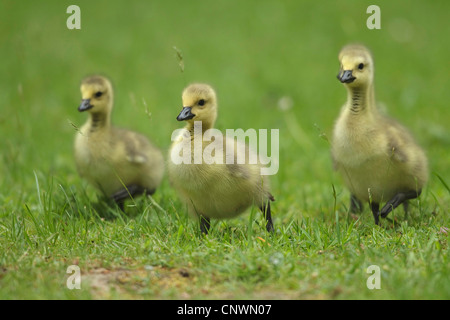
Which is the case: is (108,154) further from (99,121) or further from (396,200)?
(396,200)

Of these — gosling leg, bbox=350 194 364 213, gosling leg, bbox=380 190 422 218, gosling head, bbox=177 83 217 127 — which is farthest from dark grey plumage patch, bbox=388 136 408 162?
gosling head, bbox=177 83 217 127

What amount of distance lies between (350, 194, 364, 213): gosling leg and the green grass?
0.07 metres

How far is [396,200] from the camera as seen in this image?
16.2ft

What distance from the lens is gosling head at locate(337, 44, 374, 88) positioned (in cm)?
474

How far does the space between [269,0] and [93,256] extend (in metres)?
10.4

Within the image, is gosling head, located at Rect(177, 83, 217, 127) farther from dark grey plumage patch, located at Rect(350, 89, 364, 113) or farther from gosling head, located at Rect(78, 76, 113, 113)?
gosling head, located at Rect(78, 76, 113, 113)

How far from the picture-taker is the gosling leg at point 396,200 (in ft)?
15.9

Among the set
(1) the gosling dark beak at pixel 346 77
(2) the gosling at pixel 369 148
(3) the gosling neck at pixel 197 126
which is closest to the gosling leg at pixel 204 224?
(3) the gosling neck at pixel 197 126

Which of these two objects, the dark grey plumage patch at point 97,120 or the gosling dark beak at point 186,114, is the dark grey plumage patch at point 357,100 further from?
the dark grey plumage patch at point 97,120

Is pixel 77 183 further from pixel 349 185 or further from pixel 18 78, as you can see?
pixel 18 78

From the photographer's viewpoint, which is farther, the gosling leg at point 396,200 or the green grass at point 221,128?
the gosling leg at point 396,200

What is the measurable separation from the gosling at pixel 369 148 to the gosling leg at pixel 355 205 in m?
0.33

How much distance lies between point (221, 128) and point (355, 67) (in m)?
1.41
